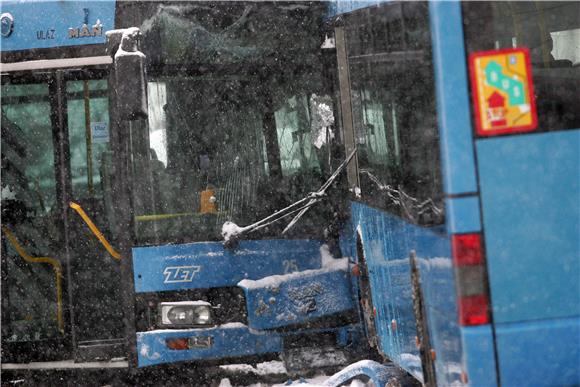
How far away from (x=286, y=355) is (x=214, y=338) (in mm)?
576

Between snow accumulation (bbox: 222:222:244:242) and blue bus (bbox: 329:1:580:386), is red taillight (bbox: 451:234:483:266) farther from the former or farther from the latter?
snow accumulation (bbox: 222:222:244:242)

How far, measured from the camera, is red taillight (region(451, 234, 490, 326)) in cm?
406

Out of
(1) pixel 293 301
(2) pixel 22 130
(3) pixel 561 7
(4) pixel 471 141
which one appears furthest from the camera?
(2) pixel 22 130

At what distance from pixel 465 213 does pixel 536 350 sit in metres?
0.68

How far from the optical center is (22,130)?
8.42 m

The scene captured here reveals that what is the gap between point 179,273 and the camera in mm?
7156

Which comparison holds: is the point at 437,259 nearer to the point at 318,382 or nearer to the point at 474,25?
the point at 474,25

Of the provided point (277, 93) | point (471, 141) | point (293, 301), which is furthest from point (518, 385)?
point (277, 93)

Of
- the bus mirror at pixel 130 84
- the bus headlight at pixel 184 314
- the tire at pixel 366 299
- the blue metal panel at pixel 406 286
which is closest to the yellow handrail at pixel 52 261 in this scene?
the bus headlight at pixel 184 314

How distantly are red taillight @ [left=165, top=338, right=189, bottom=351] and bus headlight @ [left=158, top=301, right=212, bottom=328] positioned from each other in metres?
0.11

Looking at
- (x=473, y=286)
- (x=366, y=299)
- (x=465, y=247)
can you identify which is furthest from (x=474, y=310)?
(x=366, y=299)

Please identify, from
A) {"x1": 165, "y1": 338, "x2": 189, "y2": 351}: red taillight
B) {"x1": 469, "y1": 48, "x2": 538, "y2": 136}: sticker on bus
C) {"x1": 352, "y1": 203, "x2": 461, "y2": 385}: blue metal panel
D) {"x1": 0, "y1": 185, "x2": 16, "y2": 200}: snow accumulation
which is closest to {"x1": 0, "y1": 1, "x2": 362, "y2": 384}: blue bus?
{"x1": 165, "y1": 338, "x2": 189, "y2": 351}: red taillight

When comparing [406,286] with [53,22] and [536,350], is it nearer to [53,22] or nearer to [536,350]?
[536,350]

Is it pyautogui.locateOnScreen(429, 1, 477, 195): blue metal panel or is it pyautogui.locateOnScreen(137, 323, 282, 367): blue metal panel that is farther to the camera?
pyautogui.locateOnScreen(137, 323, 282, 367): blue metal panel
